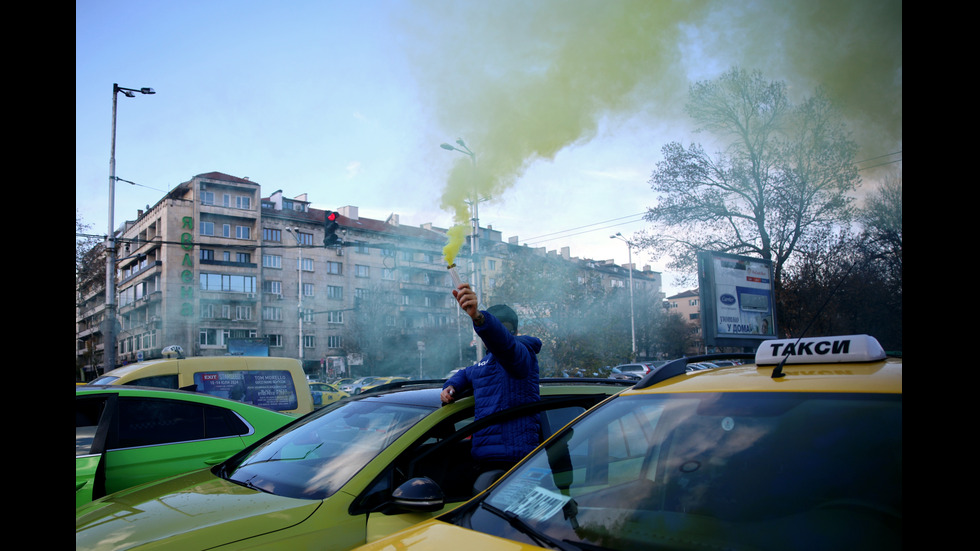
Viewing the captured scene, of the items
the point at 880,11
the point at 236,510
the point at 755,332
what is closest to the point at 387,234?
the point at 755,332

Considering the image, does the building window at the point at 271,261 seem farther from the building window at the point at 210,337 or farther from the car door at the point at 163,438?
the car door at the point at 163,438

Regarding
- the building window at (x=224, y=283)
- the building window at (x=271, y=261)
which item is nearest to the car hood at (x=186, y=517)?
the building window at (x=224, y=283)

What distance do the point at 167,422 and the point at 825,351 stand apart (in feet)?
16.2

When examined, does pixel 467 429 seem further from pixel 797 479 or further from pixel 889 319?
pixel 889 319

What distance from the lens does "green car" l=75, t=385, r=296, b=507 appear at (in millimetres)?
4465

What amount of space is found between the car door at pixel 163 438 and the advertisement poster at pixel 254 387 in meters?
3.10

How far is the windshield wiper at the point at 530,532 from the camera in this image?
6.25 feet

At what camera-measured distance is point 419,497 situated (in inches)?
98.1

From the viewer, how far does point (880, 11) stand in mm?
6148

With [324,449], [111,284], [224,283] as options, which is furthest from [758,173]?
[224,283]

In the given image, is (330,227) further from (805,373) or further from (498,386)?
(805,373)
